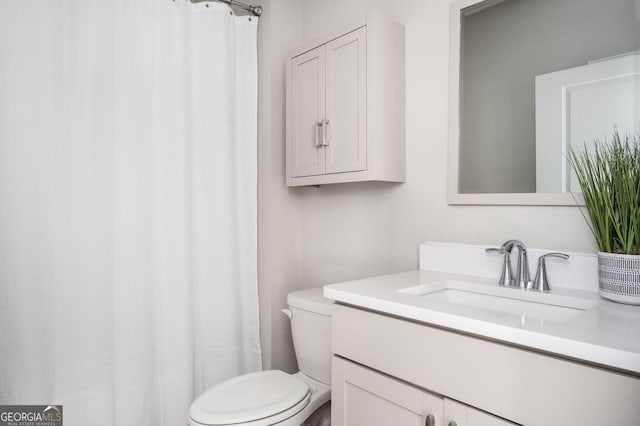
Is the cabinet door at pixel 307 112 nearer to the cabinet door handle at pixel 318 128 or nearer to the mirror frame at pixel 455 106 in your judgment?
the cabinet door handle at pixel 318 128

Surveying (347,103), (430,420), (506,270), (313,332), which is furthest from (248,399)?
(347,103)

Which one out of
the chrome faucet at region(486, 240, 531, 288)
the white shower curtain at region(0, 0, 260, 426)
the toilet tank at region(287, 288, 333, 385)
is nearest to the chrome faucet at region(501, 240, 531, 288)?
the chrome faucet at region(486, 240, 531, 288)

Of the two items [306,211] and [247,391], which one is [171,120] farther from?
[247,391]

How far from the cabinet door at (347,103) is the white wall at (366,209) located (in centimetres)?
22

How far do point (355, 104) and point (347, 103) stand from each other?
5 cm

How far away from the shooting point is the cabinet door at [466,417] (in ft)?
2.68

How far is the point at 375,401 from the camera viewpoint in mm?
1058

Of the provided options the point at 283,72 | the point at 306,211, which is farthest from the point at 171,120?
the point at 306,211

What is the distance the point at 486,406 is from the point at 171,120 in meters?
1.48

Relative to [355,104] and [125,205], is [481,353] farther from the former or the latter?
[125,205]

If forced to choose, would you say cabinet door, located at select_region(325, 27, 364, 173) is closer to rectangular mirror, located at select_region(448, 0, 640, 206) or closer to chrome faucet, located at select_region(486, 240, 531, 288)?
rectangular mirror, located at select_region(448, 0, 640, 206)

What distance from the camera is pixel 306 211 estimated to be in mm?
2107

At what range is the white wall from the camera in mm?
1390
